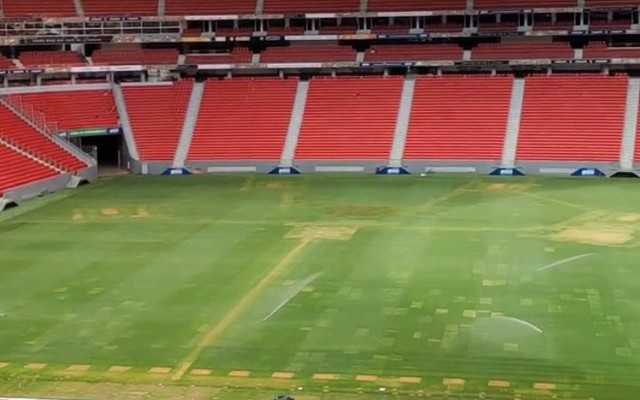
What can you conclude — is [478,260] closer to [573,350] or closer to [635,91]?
[573,350]

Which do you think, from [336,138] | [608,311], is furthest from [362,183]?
[608,311]

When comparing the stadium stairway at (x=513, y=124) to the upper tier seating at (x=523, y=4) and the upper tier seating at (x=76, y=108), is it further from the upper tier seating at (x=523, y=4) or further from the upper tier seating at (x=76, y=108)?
the upper tier seating at (x=76, y=108)

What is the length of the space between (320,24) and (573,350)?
37738 mm

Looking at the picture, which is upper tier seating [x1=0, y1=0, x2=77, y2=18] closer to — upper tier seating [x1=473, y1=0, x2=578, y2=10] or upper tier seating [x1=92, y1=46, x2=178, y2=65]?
upper tier seating [x1=92, y1=46, x2=178, y2=65]

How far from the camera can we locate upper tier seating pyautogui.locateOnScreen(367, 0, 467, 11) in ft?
166

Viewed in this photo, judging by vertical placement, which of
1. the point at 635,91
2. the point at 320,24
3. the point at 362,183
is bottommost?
the point at 362,183

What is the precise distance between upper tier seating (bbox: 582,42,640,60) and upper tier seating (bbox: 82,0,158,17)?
2499 centimetres

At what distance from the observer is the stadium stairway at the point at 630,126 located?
42125 mm

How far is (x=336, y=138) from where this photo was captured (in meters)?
46.2

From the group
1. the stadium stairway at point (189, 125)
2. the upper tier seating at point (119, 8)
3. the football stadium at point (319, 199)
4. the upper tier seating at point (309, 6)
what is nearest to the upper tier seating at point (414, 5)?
the football stadium at point (319, 199)

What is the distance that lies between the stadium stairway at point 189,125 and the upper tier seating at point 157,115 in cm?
21

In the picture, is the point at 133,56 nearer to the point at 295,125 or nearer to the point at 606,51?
the point at 295,125

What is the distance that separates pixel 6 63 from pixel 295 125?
16967 mm

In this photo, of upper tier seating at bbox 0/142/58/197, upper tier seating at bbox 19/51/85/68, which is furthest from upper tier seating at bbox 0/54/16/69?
upper tier seating at bbox 0/142/58/197
